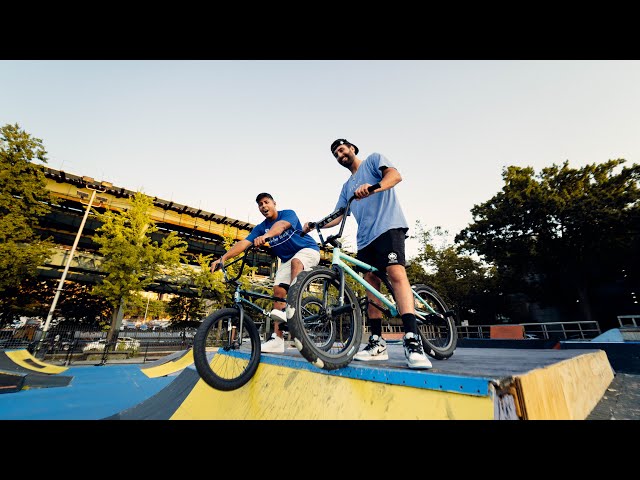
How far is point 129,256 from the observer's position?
16.3 metres

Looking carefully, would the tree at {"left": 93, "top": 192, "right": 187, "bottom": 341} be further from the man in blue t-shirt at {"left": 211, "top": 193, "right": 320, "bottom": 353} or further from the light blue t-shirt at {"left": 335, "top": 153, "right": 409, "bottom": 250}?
the light blue t-shirt at {"left": 335, "top": 153, "right": 409, "bottom": 250}

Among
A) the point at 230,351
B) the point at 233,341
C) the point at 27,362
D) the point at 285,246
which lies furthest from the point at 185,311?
the point at 233,341

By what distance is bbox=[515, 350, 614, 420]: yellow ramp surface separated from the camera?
1453mm

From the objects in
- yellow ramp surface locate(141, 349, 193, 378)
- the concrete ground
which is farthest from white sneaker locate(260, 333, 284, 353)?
yellow ramp surface locate(141, 349, 193, 378)

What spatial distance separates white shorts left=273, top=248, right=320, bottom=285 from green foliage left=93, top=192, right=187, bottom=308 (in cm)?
1550

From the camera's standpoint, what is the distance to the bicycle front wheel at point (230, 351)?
8.87ft

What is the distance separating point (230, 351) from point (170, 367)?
7.02 metres

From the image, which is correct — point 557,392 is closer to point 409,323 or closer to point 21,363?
point 409,323
